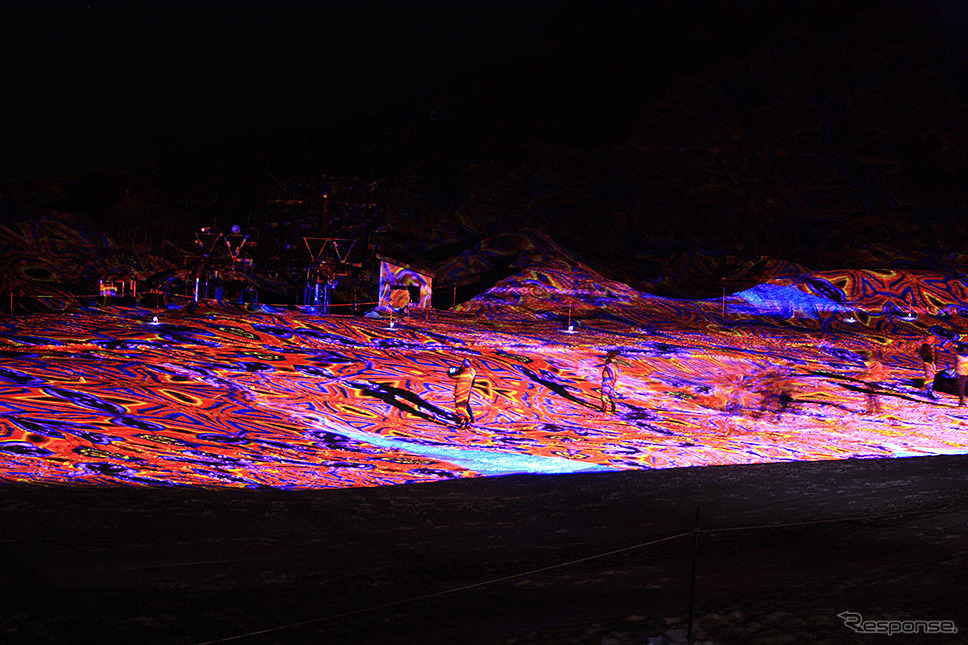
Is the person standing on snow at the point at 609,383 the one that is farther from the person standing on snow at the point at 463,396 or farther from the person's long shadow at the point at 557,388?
the person standing on snow at the point at 463,396

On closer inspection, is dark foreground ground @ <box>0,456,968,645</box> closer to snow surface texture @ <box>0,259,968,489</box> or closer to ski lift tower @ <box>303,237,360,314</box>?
snow surface texture @ <box>0,259,968,489</box>

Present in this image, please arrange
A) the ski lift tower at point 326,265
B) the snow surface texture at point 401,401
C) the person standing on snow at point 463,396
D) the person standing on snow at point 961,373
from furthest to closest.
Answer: the ski lift tower at point 326,265 < the person standing on snow at point 961,373 < the person standing on snow at point 463,396 < the snow surface texture at point 401,401

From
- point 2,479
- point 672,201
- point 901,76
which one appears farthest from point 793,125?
point 2,479

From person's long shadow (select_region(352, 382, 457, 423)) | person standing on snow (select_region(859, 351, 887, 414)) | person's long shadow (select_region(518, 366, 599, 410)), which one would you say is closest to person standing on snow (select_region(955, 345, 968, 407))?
person standing on snow (select_region(859, 351, 887, 414))

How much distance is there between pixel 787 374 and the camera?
14367 millimetres

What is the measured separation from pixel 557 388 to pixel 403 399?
2.32m

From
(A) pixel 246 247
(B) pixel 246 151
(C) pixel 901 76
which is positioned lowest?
(A) pixel 246 247

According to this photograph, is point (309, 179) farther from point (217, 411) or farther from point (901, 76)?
point (901, 76)

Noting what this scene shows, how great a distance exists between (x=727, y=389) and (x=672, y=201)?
19.9 m

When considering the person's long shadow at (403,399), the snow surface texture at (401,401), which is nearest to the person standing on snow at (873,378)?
the snow surface texture at (401,401)

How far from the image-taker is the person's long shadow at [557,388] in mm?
11941

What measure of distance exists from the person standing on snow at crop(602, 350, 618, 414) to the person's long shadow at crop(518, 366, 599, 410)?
22 cm

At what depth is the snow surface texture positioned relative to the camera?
8180mm

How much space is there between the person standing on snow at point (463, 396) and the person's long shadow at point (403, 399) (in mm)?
111
